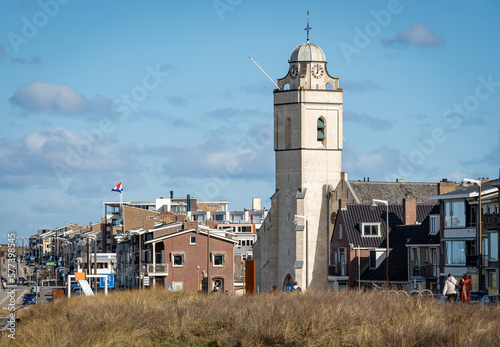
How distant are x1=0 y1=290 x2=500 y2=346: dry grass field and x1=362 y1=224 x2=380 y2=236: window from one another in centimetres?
4432

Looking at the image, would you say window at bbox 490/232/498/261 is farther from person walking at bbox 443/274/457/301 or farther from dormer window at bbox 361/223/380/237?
dormer window at bbox 361/223/380/237

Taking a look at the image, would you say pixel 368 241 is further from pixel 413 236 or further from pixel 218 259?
pixel 218 259

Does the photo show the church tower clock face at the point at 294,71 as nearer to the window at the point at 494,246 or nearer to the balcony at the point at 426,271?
the balcony at the point at 426,271

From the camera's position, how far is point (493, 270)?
184 feet

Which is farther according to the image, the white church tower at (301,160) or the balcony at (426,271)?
the white church tower at (301,160)

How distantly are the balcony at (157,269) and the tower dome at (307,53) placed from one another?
908 inches

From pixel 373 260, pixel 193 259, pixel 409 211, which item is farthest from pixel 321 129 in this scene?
pixel 373 260

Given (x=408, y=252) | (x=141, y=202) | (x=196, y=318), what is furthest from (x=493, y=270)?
(x=141, y=202)

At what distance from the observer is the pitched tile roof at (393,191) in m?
89.7

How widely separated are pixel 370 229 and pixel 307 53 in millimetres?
22245

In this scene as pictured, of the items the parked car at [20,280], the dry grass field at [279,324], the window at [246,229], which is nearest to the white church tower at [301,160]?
the window at [246,229]

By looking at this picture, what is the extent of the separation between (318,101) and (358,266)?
73.5 feet

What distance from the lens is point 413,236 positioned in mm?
69438

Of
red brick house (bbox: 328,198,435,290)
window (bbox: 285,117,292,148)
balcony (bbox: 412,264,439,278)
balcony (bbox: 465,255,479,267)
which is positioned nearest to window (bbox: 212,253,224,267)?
red brick house (bbox: 328,198,435,290)
